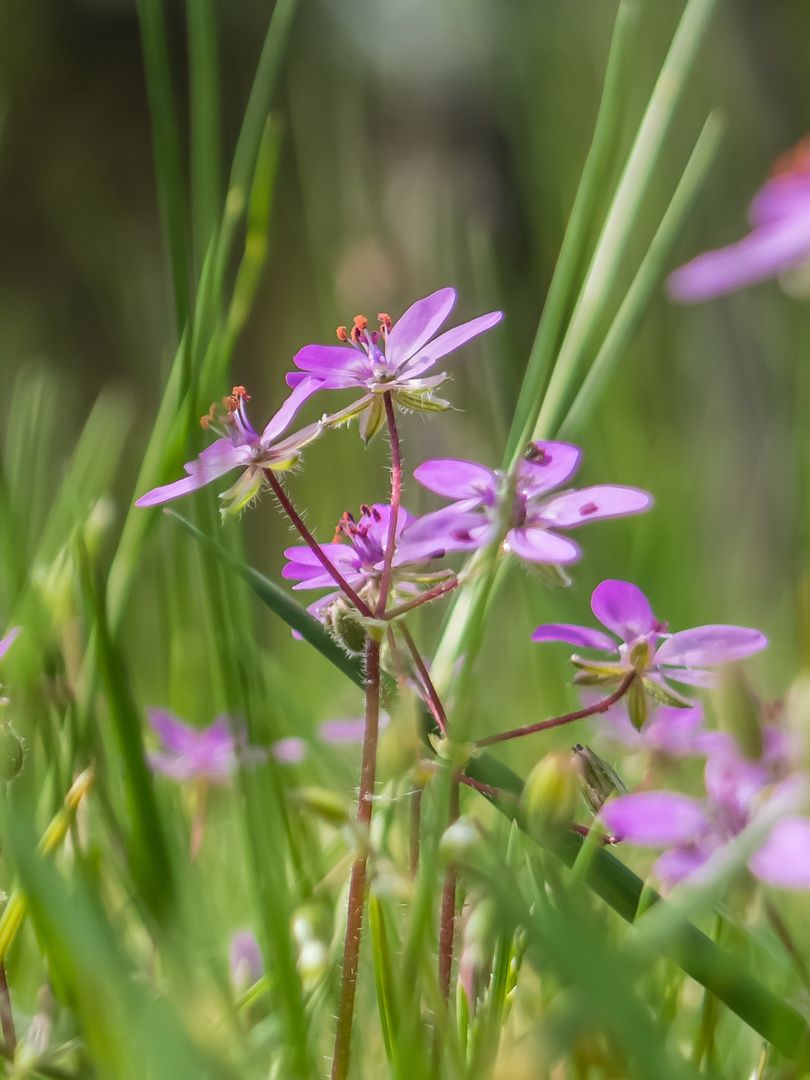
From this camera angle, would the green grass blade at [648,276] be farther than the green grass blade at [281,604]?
Result: Yes

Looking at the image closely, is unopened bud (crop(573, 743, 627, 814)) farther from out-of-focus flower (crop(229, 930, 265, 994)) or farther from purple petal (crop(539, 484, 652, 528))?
out-of-focus flower (crop(229, 930, 265, 994))

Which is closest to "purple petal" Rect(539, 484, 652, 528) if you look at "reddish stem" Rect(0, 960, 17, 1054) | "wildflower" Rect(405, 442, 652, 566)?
"wildflower" Rect(405, 442, 652, 566)

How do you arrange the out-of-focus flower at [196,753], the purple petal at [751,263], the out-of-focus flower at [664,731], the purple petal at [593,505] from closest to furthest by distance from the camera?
the purple petal at [751,263], the purple petal at [593,505], the out-of-focus flower at [664,731], the out-of-focus flower at [196,753]

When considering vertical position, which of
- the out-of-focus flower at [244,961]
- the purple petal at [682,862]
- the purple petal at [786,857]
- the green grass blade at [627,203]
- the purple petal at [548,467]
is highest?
the green grass blade at [627,203]

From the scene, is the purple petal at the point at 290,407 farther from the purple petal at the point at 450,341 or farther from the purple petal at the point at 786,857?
the purple petal at the point at 786,857

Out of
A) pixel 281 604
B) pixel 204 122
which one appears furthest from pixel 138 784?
pixel 204 122

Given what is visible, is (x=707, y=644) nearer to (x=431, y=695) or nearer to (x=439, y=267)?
(x=431, y=695)

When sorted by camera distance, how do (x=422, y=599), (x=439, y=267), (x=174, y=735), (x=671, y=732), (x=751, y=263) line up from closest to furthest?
(x=751, y=263) < (x=422, y=599) < (x=671, y=732) < (x=174, y=735) < (x=439, y=267)

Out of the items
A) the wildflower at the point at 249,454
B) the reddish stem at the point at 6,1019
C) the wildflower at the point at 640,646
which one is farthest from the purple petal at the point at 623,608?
the reddish stem at the point at 6,1019
